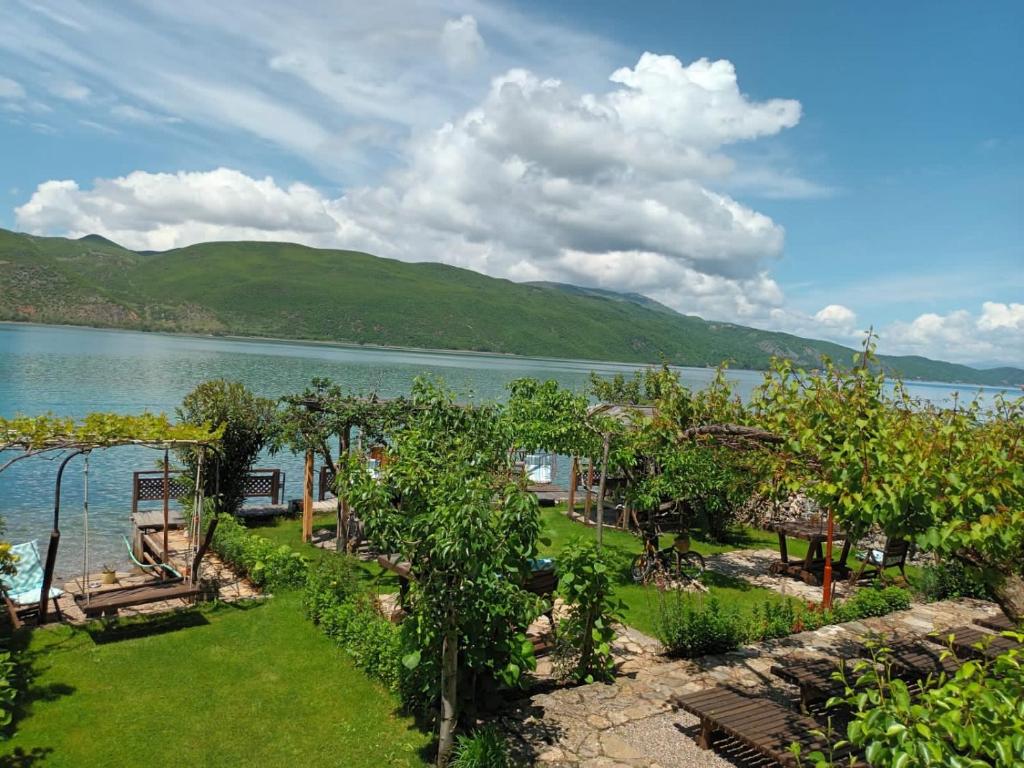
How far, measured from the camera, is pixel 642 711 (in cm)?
755

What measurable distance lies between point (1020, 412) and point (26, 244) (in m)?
234

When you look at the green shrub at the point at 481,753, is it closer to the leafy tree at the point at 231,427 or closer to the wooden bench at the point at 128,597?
the wooden bench at the point at 128,597

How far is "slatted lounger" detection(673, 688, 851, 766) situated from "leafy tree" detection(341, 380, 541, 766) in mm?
2077

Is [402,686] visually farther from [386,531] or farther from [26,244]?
[26,244]

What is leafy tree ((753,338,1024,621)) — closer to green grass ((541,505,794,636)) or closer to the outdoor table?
green grass ((541,505,794,636))

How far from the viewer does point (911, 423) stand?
573 cm

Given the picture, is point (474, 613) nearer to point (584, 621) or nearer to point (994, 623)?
point (584, 621)

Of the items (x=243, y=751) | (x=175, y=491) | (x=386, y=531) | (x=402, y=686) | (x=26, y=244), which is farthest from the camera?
(x=26, y=244)

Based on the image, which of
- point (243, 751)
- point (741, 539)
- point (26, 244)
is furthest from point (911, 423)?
point (26, 244)

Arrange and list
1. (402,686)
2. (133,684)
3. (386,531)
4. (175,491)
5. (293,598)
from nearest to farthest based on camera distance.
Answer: (386,531), (402,686), (133,684), (293,598), (175,491)

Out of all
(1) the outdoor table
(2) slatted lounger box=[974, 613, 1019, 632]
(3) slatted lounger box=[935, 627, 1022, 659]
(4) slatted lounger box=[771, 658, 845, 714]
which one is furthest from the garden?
(1) the outdoor table

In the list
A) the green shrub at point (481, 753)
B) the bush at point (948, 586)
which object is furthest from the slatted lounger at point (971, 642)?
the green shrub at point (481, 753)

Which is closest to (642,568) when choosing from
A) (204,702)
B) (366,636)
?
(366,636)

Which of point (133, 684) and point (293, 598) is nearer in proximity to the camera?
point (133, 684)
